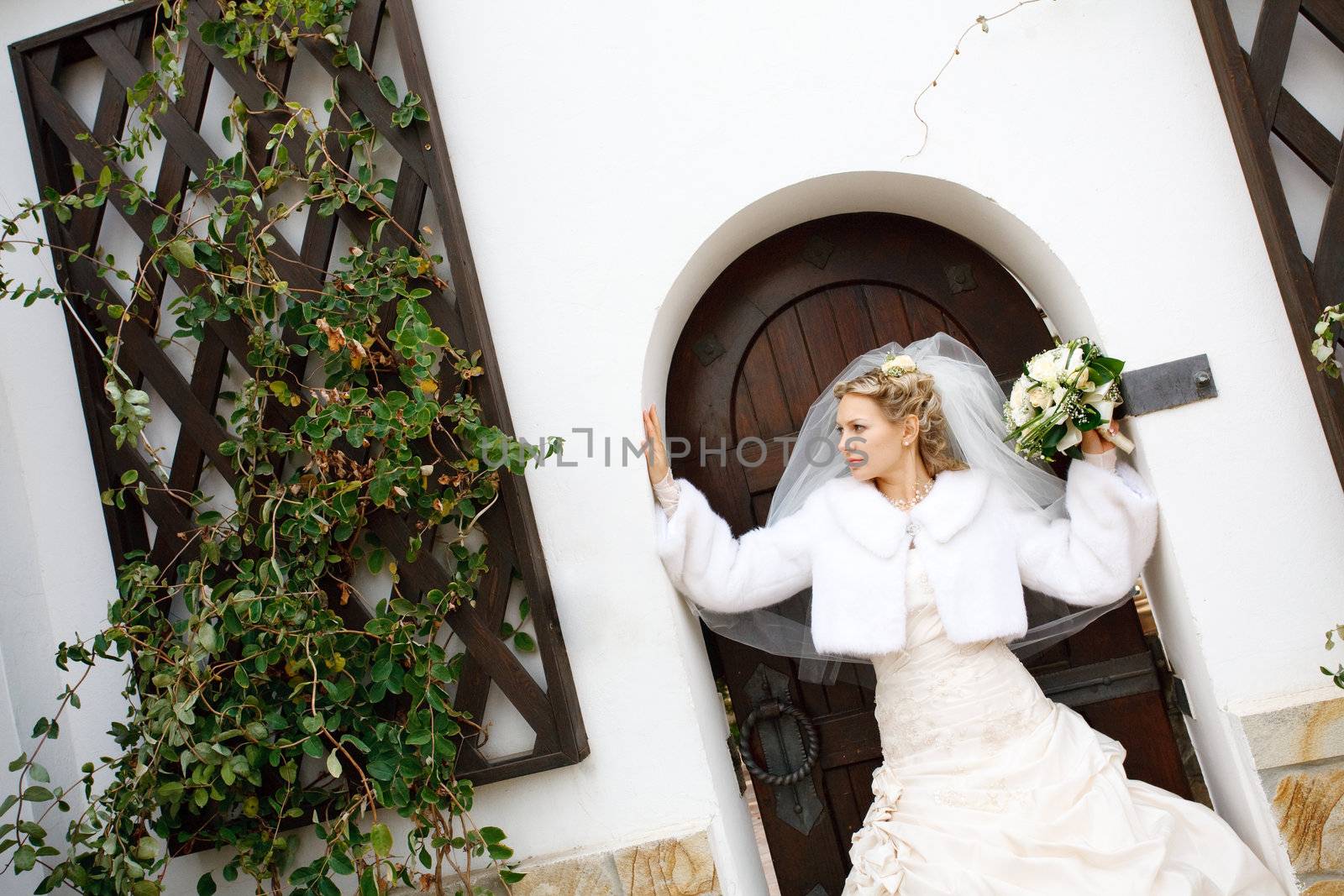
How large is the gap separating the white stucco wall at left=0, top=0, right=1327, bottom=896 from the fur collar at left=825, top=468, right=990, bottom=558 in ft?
1.35

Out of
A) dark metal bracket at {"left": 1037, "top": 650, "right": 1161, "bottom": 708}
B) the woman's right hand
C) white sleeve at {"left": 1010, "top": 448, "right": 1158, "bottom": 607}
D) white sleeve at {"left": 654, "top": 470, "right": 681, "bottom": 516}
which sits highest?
the woman's right hand

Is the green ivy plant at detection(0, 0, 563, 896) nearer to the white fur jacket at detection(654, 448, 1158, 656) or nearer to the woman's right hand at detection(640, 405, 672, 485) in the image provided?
the woman's right hand at detection(640, 405, 672, 485)

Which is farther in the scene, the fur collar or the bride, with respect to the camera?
the fur collar

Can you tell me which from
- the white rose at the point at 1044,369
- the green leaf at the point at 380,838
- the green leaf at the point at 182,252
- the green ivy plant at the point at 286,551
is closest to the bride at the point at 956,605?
the white rose at the point at 1044,369

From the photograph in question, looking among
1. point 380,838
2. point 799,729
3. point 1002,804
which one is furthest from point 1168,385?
point 380,838

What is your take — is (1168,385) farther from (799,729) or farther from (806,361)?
(799,729)

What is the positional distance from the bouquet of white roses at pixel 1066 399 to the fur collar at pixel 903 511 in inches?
7.5

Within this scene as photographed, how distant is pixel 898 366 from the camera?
243 cm

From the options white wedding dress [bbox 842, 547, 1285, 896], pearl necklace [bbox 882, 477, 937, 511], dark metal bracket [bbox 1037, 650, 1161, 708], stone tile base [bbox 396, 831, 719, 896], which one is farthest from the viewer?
dark metal bracket [bbox 1037, 650, 1161, 708]

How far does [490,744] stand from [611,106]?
168 centimetres

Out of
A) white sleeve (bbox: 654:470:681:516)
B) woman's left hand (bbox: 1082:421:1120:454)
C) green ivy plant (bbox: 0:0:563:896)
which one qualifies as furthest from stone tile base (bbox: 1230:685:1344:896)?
green ivy plant (bbox: 0:0:563:896)

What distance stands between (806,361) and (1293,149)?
127cm

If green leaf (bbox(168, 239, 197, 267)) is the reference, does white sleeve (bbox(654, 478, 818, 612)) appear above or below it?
below

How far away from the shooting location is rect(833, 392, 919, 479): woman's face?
2410 millimetres
